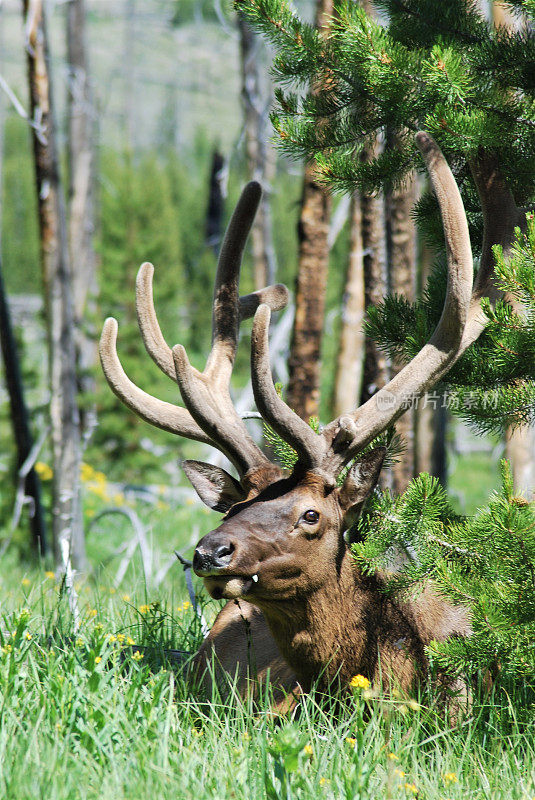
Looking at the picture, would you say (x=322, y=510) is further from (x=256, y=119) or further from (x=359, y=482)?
(x=256, y=119)

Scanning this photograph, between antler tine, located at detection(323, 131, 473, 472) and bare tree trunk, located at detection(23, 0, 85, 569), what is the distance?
419cm

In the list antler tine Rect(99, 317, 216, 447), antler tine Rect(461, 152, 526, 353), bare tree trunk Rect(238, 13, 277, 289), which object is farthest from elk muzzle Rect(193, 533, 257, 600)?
bare tree trunk Rect(238, 13, 277, 289)

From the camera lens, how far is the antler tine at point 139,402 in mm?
3719

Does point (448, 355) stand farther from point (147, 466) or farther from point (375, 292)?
point (147, 466)

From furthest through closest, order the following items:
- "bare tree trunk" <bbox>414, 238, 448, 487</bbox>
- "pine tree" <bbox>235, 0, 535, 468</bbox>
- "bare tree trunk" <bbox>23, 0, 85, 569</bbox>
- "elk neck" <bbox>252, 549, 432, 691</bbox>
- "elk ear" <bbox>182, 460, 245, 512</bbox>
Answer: "bare tree trunk" <bbox>414, 238, 448, 487</bbox>
"bare tree trunk" <bbox>23, 0, 85, 569</bbox>
"elk ear" <bbox>182, 460, 245, 512</bbox>
"elk neck" <bbox>252, 549, 432, 691</bbox>
"pine tree" <bbox>235, 0, 535, 468</bbox>

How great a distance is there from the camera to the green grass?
2.59 m

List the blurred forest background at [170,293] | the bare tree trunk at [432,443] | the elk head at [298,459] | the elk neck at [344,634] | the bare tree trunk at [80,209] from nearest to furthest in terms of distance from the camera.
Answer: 1. the elk head at [298,459]
2. the elk neck at [344,634]
3. the blurred forest background at [170,293]
4. the bare tree trunk at [432,443]
5. the bare tree trunk at [80,209]

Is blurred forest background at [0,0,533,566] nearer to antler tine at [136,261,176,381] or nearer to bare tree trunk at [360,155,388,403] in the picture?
bare tree trunk at [360,155,388,403]

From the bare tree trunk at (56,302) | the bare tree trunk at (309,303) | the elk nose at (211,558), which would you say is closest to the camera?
the elk nose at (211,558)

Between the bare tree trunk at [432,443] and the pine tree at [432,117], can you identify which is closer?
the pine tree at [432,117]

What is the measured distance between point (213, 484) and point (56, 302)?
4242mm

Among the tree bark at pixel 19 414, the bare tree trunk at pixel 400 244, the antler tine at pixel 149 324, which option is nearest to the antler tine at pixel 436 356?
the antler tine at pixel 149 324

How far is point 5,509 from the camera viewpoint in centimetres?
922

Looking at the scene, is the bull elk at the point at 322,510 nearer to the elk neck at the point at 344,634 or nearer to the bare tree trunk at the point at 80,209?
the elk neck at the point at 344,634
